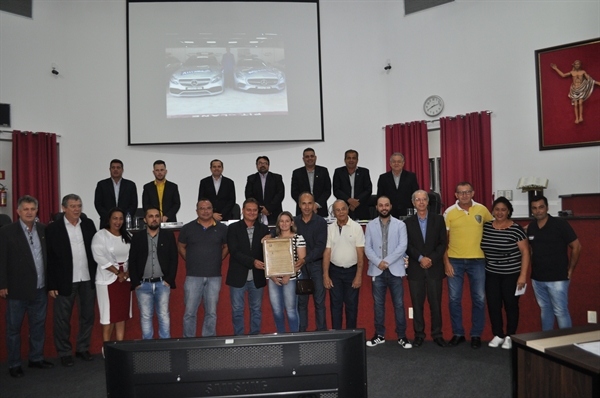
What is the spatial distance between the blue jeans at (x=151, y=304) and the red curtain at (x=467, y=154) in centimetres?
574

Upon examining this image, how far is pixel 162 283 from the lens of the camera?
4504 mm

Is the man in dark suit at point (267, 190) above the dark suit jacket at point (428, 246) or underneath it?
above

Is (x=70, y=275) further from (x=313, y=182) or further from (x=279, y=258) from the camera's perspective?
(x=313, y=182)

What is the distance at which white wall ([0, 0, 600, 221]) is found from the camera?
781 centimetres

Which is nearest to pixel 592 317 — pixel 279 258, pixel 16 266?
pixel 279 258

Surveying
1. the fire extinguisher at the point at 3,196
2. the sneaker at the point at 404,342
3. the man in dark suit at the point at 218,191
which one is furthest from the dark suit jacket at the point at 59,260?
the fire extinguisher at the point at 3,196

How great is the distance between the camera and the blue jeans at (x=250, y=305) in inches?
181

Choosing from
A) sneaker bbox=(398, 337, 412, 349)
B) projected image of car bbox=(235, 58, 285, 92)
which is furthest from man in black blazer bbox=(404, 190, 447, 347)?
projected image of car bbox=(235, 58, 285, 92)

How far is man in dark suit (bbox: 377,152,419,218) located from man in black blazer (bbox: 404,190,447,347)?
846mm

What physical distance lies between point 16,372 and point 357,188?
14.2 feet

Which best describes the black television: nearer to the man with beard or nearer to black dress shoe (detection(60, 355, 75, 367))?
the man with beard

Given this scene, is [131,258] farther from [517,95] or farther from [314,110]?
[517,95]

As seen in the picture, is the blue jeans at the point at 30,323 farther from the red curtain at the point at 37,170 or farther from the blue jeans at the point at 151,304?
the red curtain at the point at 37,170

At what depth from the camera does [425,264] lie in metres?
4.70
